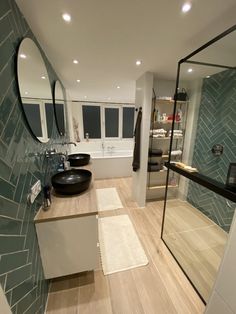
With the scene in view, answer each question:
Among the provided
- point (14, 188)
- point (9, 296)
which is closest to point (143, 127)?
point (14, 188)

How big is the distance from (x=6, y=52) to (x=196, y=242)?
113 inches

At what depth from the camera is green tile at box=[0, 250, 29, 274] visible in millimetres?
753

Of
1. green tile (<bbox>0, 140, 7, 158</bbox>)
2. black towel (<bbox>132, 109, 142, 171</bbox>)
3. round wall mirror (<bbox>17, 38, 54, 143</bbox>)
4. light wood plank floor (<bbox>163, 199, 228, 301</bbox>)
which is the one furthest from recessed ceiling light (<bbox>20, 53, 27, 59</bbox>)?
light wood plank floor (<bbox>163, 199, 228, 301</bbox>)

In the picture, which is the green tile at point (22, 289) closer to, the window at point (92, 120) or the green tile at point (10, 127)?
the green tile at point (10, 127)

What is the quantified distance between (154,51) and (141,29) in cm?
44

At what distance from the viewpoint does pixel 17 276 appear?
880 mm

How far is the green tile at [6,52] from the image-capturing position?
86cm

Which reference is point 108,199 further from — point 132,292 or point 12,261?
point 12,261

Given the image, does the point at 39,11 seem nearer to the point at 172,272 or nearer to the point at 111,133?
the point at 172,272

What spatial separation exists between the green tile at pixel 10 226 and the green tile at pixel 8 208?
0.09ft

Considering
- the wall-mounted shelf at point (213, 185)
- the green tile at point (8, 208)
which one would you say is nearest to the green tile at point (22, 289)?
the green tile at point (8, 208)

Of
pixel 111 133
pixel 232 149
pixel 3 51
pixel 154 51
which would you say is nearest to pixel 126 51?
pixel 154 51

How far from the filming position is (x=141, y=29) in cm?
126

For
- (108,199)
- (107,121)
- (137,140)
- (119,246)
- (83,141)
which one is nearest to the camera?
(119,246)
